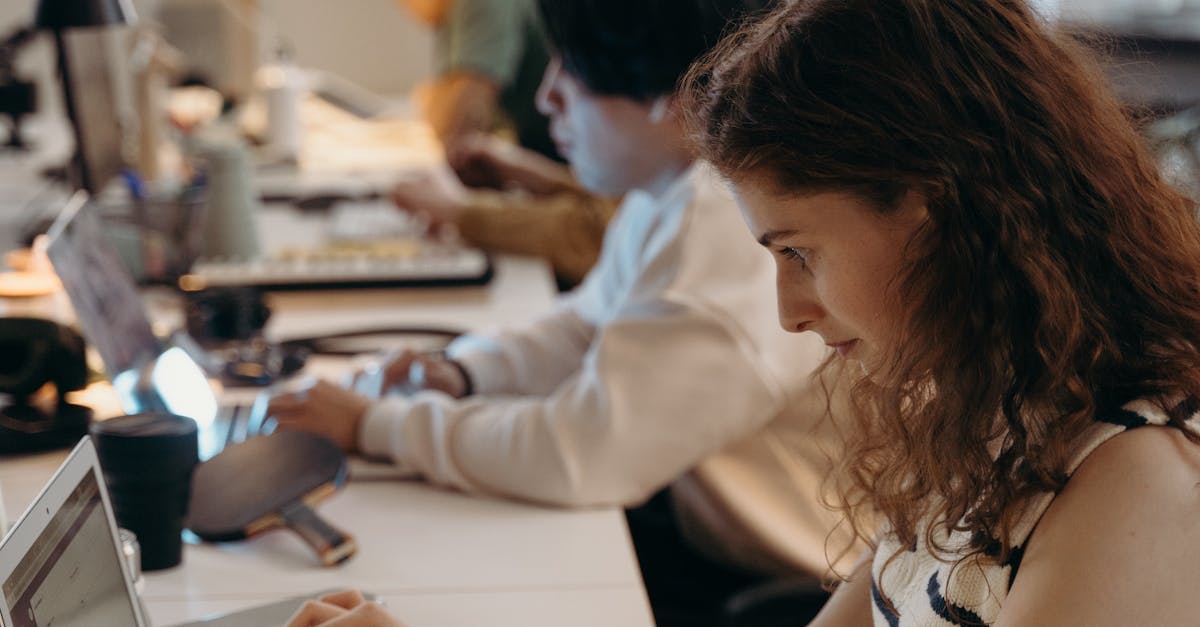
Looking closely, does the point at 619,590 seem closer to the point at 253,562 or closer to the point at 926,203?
the point at 253,562

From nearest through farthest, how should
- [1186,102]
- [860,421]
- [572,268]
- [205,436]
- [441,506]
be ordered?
1. [860,421]
2. [441,506]
3. [205,436]
4. [572,268]
5. [1186,102]

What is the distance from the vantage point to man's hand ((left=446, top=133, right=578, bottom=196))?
2.53 m

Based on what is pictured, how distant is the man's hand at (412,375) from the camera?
1.53 m

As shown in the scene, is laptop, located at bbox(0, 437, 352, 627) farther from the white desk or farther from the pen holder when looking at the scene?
the pen holder

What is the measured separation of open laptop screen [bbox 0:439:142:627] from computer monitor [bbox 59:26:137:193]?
3.09 feet

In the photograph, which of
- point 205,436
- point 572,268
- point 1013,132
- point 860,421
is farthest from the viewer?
point 572,268

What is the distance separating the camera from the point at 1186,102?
5.45 metres

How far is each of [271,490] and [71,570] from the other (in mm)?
397

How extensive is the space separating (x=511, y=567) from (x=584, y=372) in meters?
0.27

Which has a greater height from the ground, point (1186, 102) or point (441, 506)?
point (441, 506)

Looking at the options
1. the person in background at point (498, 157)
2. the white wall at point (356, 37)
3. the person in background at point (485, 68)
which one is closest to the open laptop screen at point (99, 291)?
the person in background at point (498, 157)

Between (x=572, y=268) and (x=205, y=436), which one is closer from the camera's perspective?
(x=205, y=436)

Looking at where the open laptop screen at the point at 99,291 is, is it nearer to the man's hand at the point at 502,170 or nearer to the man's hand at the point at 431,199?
the man's hand at the point at 431,199

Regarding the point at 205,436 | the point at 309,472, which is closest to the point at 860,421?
the point at 309,472
